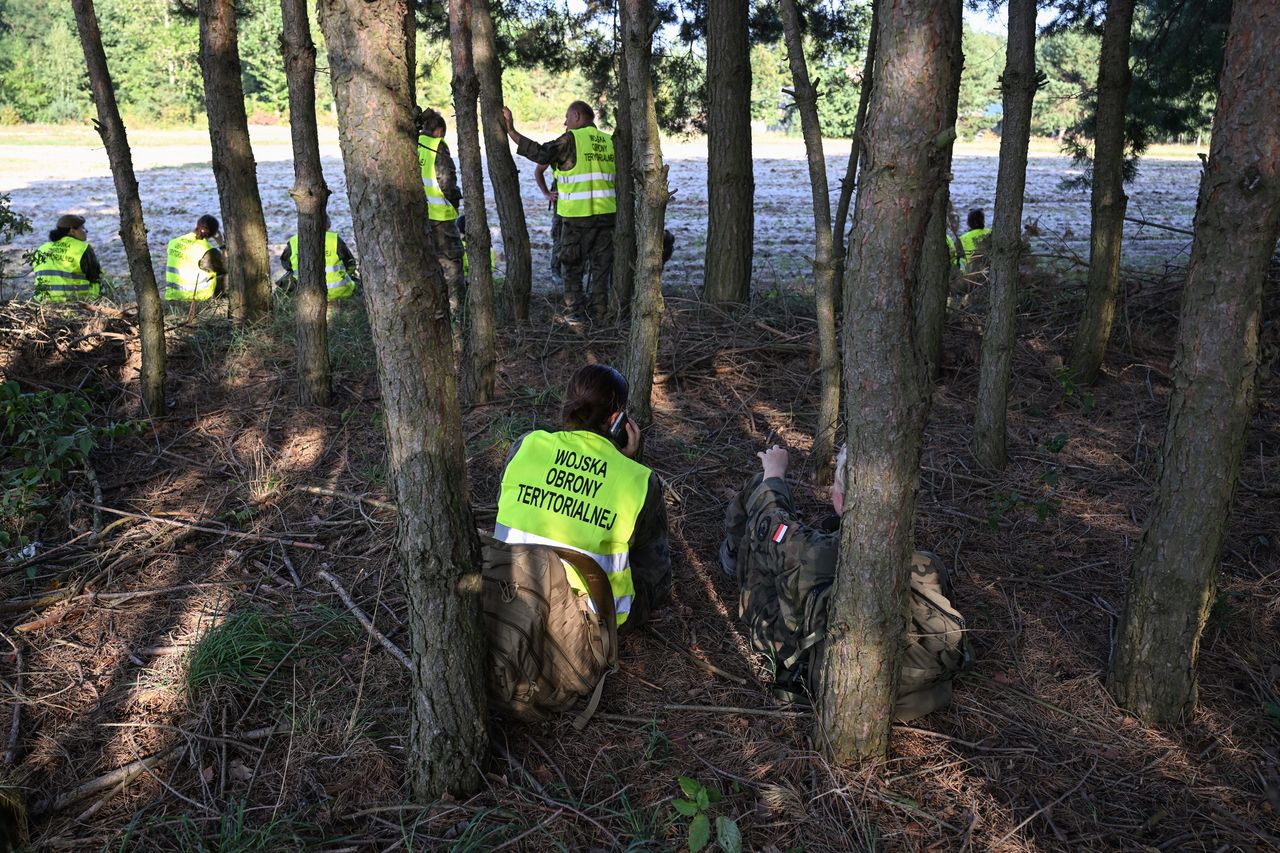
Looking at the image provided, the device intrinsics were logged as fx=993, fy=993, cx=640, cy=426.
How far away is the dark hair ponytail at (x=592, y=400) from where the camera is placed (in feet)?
12.6

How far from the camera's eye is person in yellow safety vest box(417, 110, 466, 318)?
8.33 meters

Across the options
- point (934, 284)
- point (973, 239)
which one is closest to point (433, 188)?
point (934, 284)

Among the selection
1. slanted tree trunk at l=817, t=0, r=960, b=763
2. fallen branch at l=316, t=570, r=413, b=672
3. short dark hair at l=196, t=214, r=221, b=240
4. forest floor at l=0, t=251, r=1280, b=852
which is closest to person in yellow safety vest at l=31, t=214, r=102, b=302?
short dark hair at l=196, t=214, r=221, b=240

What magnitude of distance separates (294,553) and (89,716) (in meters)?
1.28

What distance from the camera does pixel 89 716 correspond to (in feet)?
11.7

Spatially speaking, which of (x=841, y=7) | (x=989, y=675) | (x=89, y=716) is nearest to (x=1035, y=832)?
(x=989, y=675)

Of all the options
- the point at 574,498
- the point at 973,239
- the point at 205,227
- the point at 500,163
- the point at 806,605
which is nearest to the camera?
the point at 806,605

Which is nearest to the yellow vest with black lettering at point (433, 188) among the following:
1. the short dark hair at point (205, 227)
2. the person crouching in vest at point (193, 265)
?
the person crouching in vest at point (193, 265)

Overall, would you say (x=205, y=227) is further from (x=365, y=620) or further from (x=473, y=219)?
(x=365, y=620)

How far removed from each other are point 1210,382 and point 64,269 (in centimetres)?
886

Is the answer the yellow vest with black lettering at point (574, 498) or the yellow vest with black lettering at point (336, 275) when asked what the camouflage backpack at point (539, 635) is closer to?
the yellow vest with black lettering at point (574, 498)

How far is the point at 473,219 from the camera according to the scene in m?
6.02

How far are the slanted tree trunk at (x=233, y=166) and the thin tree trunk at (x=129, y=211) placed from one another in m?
1.43

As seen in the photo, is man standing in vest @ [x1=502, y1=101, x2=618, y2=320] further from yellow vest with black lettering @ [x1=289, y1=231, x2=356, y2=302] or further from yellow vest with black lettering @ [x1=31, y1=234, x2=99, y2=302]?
yellow vest with black lettering @ [x1=31, y1=234, x2=99, y2=302]
